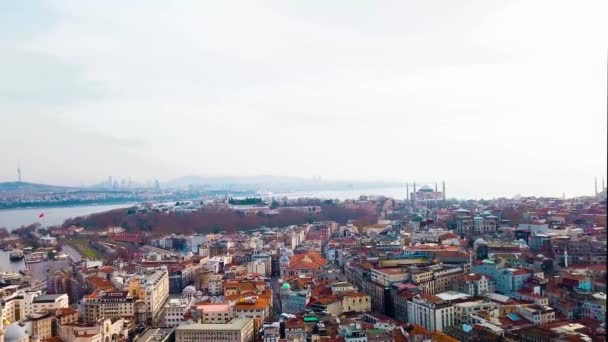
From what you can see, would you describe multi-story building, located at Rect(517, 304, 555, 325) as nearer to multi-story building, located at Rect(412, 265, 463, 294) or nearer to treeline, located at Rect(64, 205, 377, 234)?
multi-story building, located at Rect(412, 265, 463, 294)

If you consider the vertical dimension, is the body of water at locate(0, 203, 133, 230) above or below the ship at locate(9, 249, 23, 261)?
above

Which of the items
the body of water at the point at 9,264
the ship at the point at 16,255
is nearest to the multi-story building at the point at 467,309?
the body of water at the point at 9,264

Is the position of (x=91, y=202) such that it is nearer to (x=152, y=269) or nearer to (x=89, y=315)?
(x=152, y=269)

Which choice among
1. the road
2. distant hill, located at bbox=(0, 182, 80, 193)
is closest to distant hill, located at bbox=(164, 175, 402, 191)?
distant hill, located at bbox=(0, 182, 80, 193)

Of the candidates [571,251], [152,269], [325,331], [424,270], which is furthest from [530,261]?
[152,269]

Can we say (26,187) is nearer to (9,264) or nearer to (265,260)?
(9,264)

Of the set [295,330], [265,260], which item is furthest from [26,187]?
[295,330]
